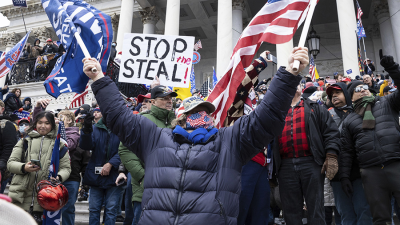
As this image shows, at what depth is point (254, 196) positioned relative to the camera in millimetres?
3660

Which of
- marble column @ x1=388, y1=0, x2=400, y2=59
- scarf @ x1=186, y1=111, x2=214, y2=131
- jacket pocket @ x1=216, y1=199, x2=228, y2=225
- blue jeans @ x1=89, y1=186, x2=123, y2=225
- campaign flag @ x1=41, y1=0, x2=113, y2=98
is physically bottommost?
blue jeans @ x1=89, y1=186, x2=123, y2=225

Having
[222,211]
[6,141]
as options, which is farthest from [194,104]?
[6,141]

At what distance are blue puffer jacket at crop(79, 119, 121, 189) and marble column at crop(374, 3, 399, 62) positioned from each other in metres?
17.3

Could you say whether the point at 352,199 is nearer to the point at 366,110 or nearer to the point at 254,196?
the point at 366,110

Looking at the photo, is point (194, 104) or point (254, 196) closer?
point (194, 104)

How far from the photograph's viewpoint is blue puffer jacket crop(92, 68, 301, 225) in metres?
2.28

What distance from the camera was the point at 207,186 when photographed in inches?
92.5

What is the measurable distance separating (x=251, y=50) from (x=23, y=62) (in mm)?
15644

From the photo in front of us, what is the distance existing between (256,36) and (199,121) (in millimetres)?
1570

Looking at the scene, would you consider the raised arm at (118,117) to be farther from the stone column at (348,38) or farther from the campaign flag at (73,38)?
the stone column at (348,38)

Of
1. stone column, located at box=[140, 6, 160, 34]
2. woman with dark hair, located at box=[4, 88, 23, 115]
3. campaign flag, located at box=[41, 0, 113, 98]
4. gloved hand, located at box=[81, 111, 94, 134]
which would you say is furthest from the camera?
stone column, located at box=[140, 6, 160, 34]

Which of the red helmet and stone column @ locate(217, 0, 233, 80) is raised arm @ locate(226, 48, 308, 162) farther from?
stone column @ locate(217, 0, 233, 80)

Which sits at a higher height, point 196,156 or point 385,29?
point 385,29

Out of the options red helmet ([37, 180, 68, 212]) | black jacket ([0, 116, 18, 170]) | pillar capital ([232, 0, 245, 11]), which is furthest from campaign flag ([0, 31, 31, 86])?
pillar capital ([232, 0, 245, 11])
